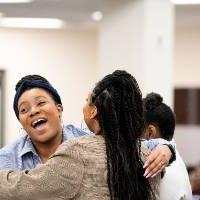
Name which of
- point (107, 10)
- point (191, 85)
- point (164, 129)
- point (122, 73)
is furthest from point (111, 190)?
point (191, 85)

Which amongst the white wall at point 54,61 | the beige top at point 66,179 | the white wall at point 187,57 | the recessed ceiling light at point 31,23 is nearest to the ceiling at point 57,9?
the recessed ceiling light at point 31,23

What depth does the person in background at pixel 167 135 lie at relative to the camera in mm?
2049

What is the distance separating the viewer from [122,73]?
1828 mm

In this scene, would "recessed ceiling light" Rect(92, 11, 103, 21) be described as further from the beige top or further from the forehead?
the beige top

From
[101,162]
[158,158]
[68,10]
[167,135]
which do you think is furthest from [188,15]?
[101,162]

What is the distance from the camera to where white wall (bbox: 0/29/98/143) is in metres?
9.43

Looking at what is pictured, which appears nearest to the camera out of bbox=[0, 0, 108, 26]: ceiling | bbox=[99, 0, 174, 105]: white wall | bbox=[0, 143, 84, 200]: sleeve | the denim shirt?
bbox=[0, 143, 84, 200]: sleeve

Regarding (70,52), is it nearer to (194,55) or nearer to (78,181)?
(194,55)

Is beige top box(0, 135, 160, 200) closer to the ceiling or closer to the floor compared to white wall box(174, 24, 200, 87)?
closer to the floor

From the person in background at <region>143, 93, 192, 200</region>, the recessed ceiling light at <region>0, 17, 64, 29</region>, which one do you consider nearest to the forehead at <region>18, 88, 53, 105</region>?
the person in background at <region>143, 93, 192, 200</region>

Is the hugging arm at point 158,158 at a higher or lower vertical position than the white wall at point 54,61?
lower


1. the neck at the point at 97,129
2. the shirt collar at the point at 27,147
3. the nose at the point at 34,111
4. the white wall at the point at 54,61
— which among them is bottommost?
the shirt collar at the point at 27,147

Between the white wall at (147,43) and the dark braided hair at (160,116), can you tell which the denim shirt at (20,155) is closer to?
the dark braided hair at (160,116)

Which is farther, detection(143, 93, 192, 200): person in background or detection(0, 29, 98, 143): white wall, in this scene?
detection(0, 29, 98, 143): white wall
